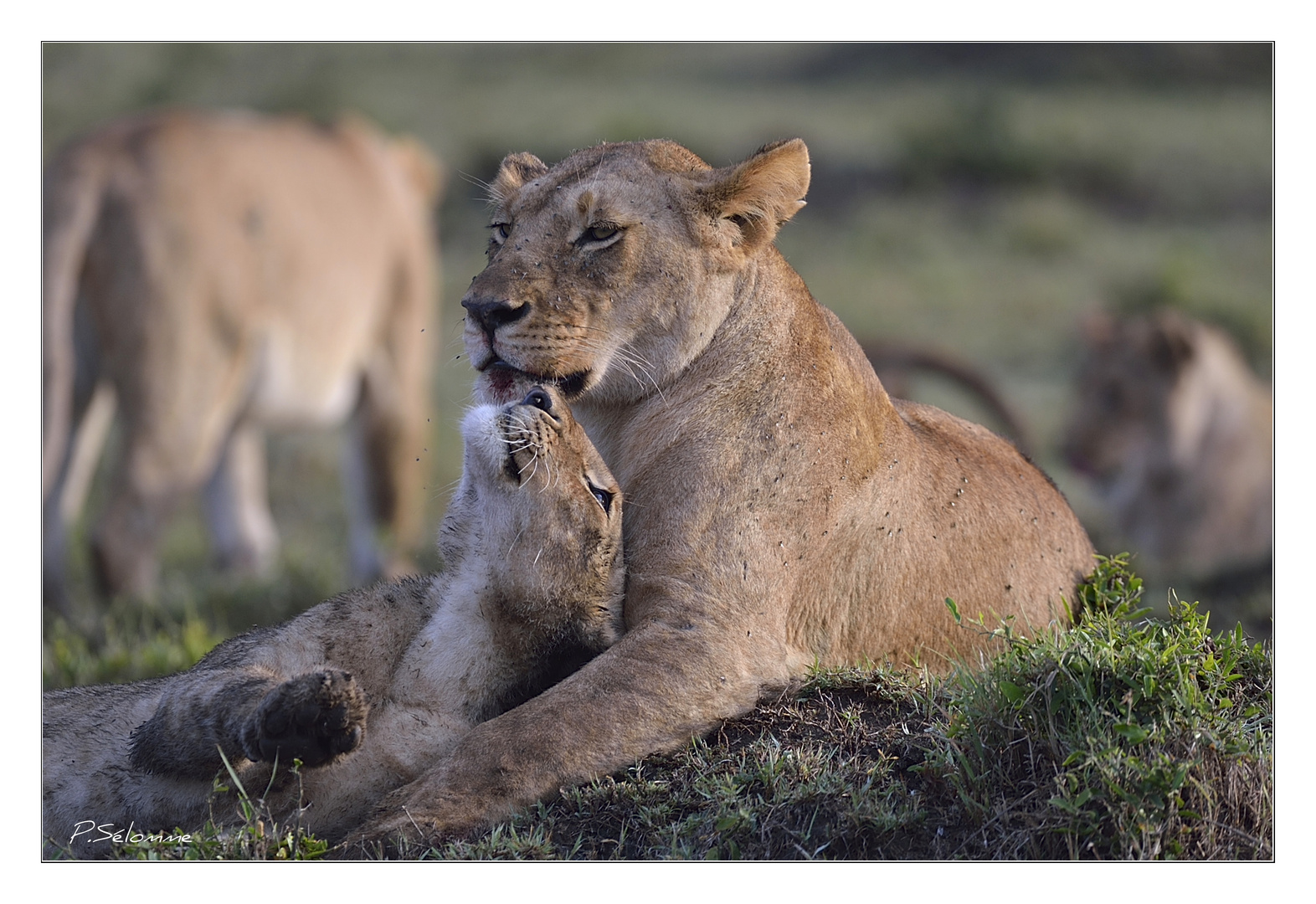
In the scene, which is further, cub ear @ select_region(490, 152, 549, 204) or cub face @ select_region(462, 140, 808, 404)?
cub ear @ select_region(490, 152, 549, 204)

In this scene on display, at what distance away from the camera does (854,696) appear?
157 inches

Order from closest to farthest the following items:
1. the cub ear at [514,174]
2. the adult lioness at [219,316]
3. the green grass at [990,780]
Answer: the green grass at [990,780] < the cub ear at [514,174] < the adult lioness at [219,316]

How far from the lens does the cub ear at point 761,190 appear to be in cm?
407

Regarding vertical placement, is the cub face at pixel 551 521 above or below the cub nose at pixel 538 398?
below

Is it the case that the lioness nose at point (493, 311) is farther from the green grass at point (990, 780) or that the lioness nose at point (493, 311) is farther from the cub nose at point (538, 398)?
the green grass at point (990, 780)

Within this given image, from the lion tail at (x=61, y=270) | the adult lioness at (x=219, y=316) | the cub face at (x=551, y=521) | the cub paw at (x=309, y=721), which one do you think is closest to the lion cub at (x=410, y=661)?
the cub face at (x=551, y=521)

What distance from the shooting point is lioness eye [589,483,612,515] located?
4.00 meters

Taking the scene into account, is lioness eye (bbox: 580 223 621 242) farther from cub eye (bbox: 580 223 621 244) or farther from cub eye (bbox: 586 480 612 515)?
cub eye (bbox: 586 480 612 515)

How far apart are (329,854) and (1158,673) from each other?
1.98 meters

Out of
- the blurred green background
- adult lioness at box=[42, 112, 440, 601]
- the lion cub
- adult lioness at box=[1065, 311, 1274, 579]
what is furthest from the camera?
the blurred green background

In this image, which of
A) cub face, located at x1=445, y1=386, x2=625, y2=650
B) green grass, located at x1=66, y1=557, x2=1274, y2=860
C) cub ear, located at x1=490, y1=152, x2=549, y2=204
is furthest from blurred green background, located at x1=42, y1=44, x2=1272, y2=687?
green grass, located at x1=66, y1=557, x2=1274, y2=860

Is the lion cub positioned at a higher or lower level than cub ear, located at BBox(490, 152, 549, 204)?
lower

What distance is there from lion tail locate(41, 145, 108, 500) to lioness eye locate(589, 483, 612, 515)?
4.10 metres

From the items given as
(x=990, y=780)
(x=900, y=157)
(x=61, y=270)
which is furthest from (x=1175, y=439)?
(x=900, y=157)
